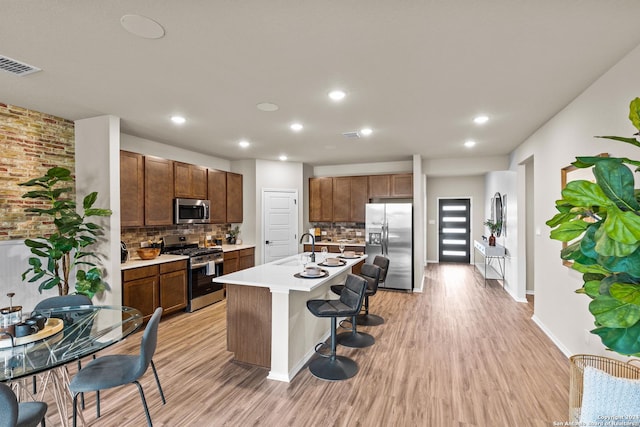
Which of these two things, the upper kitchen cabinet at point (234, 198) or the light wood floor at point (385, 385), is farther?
the upper kitchen cabinet at point (234, 198)

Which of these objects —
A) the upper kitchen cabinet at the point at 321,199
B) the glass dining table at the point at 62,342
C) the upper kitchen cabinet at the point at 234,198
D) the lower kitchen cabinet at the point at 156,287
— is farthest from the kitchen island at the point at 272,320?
the upper kitchen cabinet at the point at 321,199

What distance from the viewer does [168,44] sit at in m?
2.09

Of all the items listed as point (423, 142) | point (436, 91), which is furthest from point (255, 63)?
point (423, 142)

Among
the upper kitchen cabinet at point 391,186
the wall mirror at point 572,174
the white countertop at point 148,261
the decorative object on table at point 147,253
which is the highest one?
the upper kitchen cabinet at point 391,186

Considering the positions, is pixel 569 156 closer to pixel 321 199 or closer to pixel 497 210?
pixel 497 210

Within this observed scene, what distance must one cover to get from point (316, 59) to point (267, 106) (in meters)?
1.14

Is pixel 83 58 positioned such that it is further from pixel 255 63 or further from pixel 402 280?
pixel 402 280

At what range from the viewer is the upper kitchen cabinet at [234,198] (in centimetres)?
598

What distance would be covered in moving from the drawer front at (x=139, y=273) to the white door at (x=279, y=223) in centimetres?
240

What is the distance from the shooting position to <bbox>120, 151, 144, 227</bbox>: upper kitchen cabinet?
13.1 feet

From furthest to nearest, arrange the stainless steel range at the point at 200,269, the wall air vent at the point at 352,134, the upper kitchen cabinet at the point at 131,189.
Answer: the stainless steel range at the point at 200,269 → the wall air vent at the point at 352,134 → the upper kitchen cabinet at the point at 131,189

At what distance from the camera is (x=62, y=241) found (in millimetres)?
3209

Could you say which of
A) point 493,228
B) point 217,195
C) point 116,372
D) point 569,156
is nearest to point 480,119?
point 569,156

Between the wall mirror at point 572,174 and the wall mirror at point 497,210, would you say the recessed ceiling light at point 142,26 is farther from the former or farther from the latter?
the wall mirror at point 497,210
